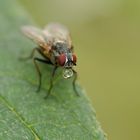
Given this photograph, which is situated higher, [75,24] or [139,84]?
[75,24]

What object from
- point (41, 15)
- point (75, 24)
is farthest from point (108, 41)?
point (41, 15)

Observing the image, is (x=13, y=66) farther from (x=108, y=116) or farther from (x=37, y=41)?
(x=108, y=116)

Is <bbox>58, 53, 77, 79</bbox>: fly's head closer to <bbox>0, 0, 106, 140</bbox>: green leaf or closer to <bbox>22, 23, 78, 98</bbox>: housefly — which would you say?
<bbox>22, 23, 78, 98</bbox>: housefly

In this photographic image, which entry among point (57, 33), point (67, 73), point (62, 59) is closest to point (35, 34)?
point (57, 33)

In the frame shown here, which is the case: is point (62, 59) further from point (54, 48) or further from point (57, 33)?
point (57, 33)

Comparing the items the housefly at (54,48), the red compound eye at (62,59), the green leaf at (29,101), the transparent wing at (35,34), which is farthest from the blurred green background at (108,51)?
the red compound eye at (62,59)
